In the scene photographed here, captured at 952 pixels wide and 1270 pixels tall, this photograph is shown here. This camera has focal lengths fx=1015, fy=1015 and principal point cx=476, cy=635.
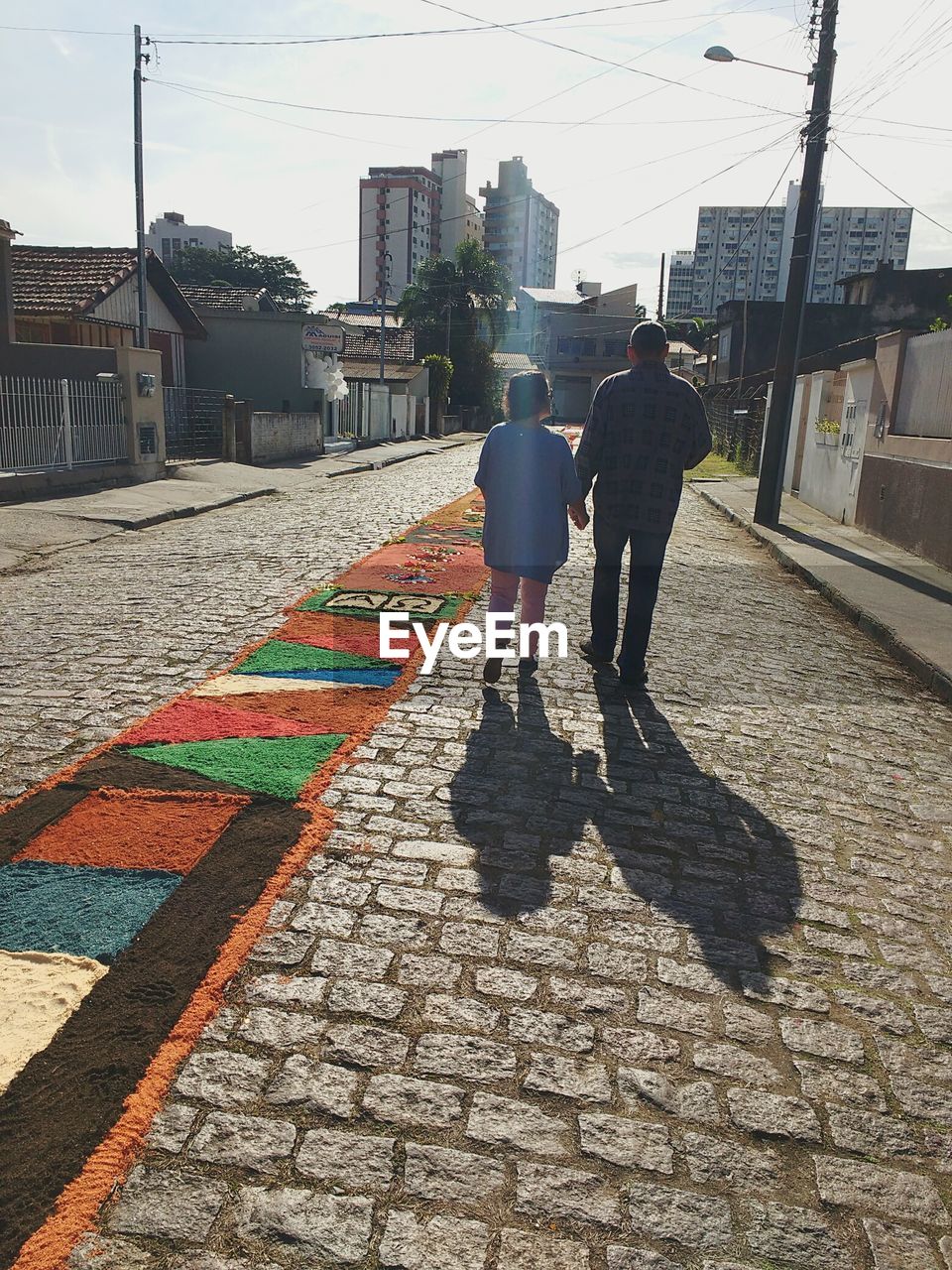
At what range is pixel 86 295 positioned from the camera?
2456 cm

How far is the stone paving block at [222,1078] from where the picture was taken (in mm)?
2373

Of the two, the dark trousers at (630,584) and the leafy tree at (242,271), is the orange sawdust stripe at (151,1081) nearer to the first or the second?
the dark trousers at (630,584)

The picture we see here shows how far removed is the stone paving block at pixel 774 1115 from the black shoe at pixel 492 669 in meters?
3.42

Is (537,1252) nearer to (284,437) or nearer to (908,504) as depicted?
(908,504)

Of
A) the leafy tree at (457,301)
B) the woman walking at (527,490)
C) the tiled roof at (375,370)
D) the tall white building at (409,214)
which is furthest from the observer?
the tall white building at (409,214)

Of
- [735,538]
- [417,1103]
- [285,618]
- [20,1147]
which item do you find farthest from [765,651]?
[735,538]

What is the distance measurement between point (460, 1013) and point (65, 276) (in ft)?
89.2

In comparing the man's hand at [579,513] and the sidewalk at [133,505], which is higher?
the man's hand at [579,513]

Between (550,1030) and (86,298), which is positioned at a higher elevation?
(86,298)

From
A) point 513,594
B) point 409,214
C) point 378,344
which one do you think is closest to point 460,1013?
point 513,594

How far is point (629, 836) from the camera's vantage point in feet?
13.0

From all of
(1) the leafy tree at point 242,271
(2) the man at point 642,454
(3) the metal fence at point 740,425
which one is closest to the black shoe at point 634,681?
(2) the man at point 642,454

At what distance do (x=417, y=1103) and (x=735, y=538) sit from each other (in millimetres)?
13251

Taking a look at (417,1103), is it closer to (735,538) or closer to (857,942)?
(857,942)
